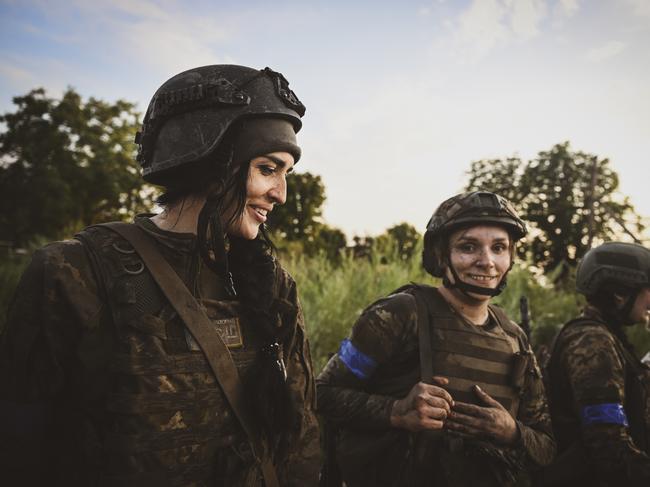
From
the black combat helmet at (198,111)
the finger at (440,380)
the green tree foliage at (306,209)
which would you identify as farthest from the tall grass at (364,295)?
the green tree foliage at (306,209)

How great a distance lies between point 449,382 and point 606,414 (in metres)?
1.17

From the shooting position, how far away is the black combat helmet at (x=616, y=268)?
3.54m

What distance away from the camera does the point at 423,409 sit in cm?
233

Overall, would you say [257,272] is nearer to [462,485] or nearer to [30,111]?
[462,485]

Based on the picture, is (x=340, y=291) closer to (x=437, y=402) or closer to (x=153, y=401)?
(x=437, y=402)

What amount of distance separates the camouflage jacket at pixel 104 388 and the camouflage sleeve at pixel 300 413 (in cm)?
28

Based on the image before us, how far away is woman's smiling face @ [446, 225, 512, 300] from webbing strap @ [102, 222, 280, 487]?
1.77 metres

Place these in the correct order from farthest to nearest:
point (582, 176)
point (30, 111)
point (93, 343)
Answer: point (582, 176), point (30, 111), point (93, 343)

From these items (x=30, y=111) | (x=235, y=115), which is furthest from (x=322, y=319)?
(x=30, y=111)

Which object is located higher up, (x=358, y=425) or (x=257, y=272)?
(x=257, y=272)

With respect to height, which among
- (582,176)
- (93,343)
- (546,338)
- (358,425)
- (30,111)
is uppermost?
(30,111)

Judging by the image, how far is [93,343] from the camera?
1.40 m

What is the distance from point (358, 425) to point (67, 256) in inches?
75.5

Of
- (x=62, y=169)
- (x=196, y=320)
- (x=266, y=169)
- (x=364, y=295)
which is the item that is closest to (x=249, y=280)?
(x=196, y=320)
